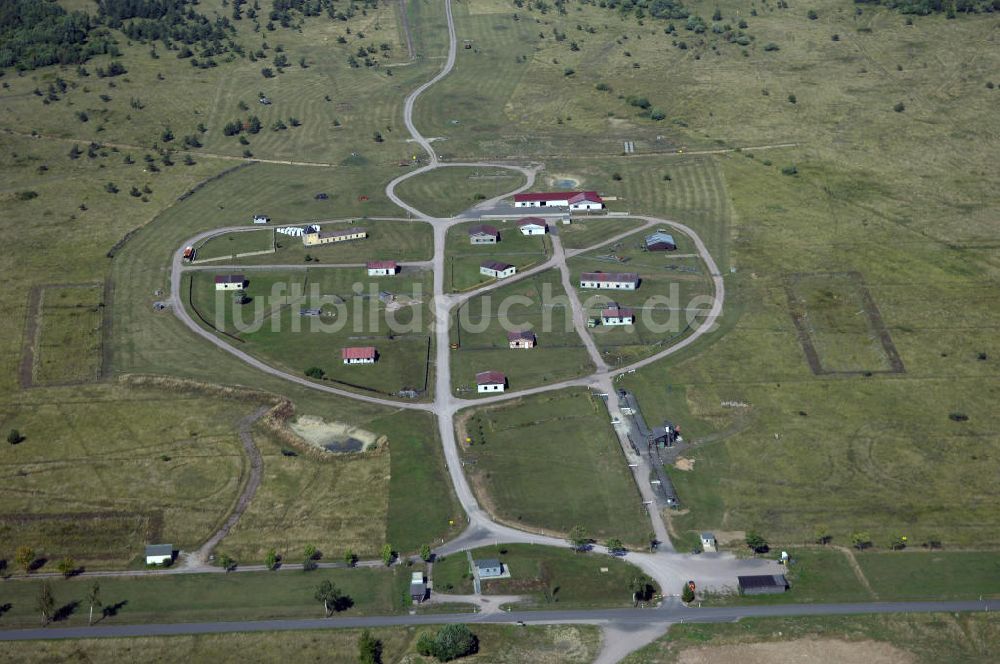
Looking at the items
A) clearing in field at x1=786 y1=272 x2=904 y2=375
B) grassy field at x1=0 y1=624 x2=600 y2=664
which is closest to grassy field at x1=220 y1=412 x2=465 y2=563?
grassy field at x1=0 y1=624 x2=600 y2=664

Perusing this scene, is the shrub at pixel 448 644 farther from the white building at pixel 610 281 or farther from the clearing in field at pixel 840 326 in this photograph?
the white building at pixel 610 281

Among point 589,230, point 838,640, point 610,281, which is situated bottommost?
point 838,640

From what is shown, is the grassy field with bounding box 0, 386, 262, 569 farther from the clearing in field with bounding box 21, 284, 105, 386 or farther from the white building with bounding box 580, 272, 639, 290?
the white building with bounding box 580, 272, 639, 290

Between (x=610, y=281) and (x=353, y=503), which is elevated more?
(x=610, y=281)

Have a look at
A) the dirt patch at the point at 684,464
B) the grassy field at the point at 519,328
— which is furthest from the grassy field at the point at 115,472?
the dirt patch at the point at 684,464

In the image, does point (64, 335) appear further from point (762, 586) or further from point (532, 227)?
point (762, 586)

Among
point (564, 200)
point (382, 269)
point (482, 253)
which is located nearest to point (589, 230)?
point (564, 200)

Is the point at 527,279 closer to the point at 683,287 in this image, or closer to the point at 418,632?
the point at 683,287
